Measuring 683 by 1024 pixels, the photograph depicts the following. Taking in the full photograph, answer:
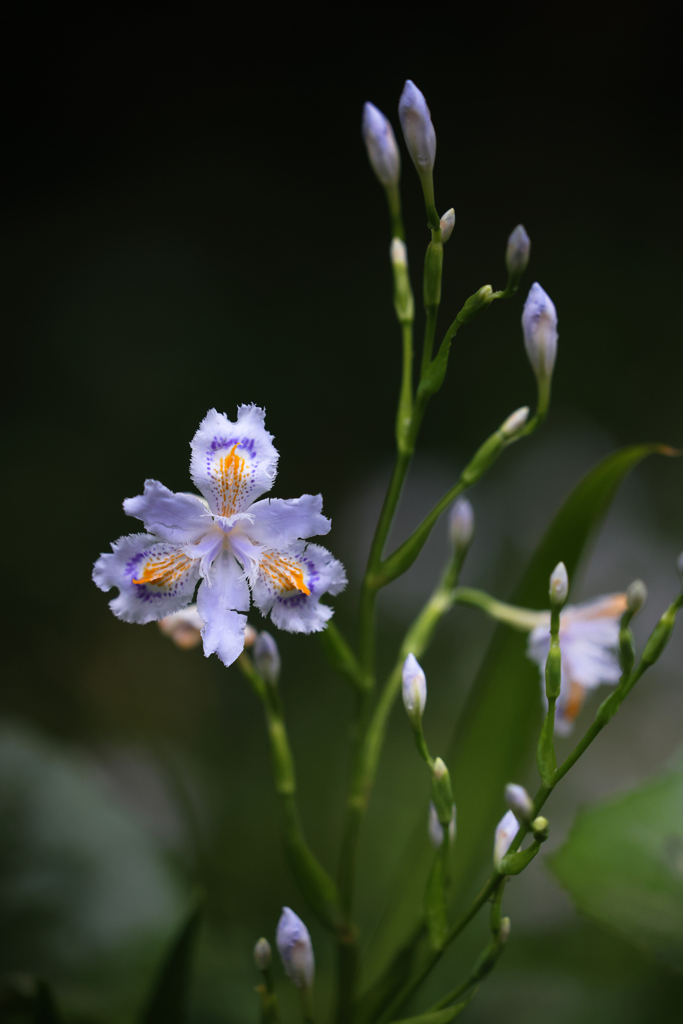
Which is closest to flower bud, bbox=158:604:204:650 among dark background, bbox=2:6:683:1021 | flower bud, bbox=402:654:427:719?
flower bud, bbox=402:654:427:719

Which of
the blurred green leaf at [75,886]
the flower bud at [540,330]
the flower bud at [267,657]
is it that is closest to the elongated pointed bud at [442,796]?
the flower bud at [267,657]

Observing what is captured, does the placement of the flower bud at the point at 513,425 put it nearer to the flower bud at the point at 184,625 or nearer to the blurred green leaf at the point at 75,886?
the flower bud at the point at 184,625

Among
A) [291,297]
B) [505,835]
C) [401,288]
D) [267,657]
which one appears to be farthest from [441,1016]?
[291,297]

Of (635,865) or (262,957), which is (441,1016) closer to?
(262,957)

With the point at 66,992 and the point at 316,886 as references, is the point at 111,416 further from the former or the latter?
the point at 316,886

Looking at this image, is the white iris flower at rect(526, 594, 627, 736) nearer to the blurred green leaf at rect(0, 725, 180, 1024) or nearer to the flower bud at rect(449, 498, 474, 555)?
the flower bud at rect(449, 498, 474, 555)
